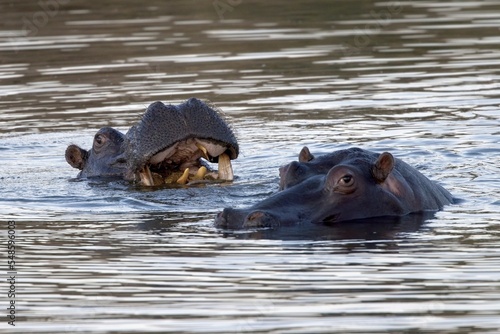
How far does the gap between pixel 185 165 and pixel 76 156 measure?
1.41m

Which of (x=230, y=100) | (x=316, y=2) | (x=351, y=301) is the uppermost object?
(x=316, y=2)

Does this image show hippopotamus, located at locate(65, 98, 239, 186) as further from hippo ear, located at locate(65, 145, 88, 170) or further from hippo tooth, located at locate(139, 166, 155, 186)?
hippo ear, located at locate(65, 145, 88, 170)

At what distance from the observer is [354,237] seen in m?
8.35

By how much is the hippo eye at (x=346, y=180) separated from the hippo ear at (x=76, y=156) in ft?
13.4

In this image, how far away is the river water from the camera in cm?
668

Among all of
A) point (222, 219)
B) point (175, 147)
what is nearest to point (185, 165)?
point (175, 147)

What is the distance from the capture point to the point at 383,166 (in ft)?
28.8

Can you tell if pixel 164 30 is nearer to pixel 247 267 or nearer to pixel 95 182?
pixel 95 182

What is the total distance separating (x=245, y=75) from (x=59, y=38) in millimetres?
5465

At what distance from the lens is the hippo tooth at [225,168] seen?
10940 millimetres

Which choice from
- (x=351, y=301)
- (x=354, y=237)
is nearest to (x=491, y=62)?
(x=354, y=237)

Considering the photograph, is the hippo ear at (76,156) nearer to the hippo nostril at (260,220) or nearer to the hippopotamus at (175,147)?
the hippopotamus at (175,147)

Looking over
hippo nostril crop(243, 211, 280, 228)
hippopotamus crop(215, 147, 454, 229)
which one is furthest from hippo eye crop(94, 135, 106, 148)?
hippo nostril crop(243, 211, 280, 228)

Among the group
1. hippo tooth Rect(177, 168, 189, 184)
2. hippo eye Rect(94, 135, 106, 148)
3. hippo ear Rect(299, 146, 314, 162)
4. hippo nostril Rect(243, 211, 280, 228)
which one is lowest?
hippo nostril Rect(243, 211, 280, 228)
